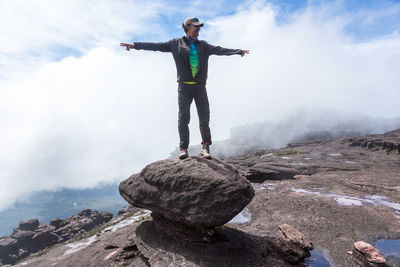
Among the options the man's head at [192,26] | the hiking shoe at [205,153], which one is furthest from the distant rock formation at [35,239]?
the man's head at [192,26]

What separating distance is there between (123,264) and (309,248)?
6081 millimetres

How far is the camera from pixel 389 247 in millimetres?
6703

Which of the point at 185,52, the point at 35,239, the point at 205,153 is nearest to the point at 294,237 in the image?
the point at 205,153

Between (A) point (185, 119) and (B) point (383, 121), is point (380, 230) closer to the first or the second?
(A) point (185, 119)

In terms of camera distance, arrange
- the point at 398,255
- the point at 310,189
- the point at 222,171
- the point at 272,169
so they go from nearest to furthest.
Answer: the point at 398,255, the point at 222,171, the point at 310,189, the point at 272,169

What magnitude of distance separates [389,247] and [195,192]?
6.61 meters

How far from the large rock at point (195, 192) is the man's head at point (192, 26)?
14.5ft

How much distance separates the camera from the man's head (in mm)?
7072

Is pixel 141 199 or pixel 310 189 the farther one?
pixel 310 189

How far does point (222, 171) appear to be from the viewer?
262 inches

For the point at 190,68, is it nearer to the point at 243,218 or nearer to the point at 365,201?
the point at 243,218

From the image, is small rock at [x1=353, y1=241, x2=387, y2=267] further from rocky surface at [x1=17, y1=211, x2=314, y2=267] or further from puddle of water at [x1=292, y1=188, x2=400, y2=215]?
puddle of water at [x1=292, y1=188, x2=400, y2=215]

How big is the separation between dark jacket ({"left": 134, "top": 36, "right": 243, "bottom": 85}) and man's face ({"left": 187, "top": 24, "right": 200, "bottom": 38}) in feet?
→ 0.74

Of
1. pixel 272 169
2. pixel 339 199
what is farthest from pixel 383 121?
pixel 339 199
